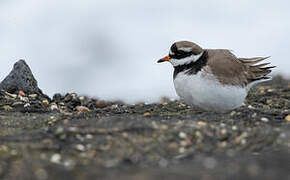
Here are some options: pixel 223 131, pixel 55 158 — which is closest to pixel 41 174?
pixel 55 158

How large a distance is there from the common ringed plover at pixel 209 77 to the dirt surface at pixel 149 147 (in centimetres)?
25

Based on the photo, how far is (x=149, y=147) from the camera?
5848 mm

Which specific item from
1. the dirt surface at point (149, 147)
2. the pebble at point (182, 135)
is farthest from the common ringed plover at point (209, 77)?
the pebble at point (182, 135)

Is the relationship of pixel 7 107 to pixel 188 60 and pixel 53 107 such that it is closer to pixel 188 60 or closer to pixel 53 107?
pixel 53 107

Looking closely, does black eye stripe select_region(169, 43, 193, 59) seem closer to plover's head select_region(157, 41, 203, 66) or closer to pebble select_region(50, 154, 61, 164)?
plover's head select_region(157, 41, 203, 66)

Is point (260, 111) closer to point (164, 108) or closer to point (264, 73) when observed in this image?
point (264, 73)

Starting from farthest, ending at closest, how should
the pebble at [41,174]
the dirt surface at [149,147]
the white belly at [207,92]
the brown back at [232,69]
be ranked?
1. the brown back at [232,69]
2. the white belly at [207,92]
3. the pebble at [41,174]
4. the dirt surface at [149,147]

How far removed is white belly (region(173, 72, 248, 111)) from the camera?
7.76 m

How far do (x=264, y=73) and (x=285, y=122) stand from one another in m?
1.73

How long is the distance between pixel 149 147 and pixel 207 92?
7.20 ft

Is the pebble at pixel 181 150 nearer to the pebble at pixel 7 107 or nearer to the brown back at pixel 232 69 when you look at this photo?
the brown back at pixel 232 69

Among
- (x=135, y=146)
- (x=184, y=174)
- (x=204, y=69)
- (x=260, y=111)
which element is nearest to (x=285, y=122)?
(x=260, y=111)

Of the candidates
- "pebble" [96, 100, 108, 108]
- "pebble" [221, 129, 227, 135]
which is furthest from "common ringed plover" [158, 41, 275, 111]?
"pebble" [96, 100, 108, 108]

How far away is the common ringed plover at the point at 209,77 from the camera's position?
7.79m
